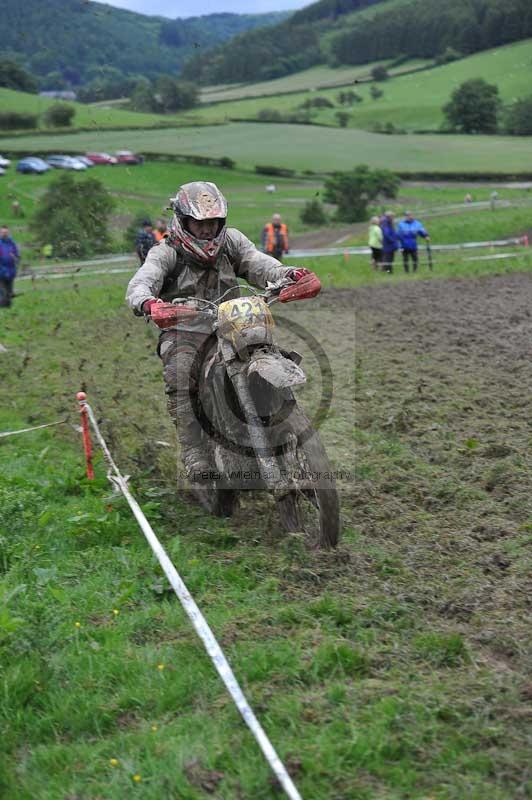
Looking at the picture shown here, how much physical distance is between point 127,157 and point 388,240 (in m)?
25.9

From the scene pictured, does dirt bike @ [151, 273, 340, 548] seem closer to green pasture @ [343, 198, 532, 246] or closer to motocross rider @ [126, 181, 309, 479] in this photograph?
motocross rider @ [126, 181, 309, 479]

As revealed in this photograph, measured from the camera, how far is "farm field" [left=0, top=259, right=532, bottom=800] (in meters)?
3.95

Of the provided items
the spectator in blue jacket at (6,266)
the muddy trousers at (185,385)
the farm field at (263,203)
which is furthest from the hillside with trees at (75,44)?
the muddy trousers at (185,385)

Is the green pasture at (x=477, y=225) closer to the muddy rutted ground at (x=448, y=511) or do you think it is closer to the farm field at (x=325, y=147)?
the farm field at (x=325, y=147)

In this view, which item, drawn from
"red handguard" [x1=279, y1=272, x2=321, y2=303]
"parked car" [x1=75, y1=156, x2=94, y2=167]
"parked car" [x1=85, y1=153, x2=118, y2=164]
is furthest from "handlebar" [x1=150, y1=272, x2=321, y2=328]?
"parked car" [x1=75, y1=156, x2=94, y2=167]

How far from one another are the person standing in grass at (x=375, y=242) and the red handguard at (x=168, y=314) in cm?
1797

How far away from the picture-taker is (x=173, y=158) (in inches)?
1647

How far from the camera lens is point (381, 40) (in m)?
57.9

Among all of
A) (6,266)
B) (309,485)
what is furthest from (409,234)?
(309,485)

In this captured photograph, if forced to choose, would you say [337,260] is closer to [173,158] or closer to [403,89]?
[173,158]

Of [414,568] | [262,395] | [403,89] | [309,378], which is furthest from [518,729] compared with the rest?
[403,89]

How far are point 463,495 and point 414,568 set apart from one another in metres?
1.49

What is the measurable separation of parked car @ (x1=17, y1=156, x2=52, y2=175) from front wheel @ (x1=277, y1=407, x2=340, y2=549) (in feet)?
125

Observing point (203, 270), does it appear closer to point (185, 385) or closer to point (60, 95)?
point (185, 385)
